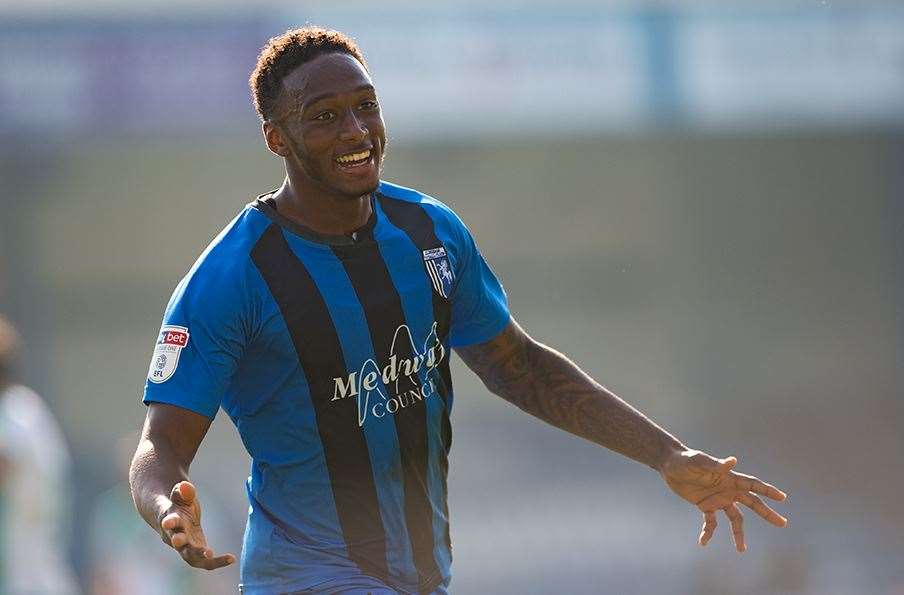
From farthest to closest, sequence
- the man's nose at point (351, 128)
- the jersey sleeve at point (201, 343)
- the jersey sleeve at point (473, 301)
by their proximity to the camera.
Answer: the jersey sleeve at point (473, 301), the man's nose at point (351, 128), the jersey sleeve at point (201, 343)

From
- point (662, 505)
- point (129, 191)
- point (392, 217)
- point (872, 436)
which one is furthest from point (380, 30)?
point (392, 217)

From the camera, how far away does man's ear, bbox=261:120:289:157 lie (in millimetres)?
4219

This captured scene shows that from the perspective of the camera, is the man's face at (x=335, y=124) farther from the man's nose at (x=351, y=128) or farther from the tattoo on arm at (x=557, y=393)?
the tattoo on arm at (x=557, y=393)

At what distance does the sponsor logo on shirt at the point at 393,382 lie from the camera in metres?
4.12

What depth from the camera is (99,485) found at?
19.3m

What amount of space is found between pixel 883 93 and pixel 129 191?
34.8 feet

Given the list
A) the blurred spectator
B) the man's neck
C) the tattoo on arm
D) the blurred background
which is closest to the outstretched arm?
the tattoo on arm

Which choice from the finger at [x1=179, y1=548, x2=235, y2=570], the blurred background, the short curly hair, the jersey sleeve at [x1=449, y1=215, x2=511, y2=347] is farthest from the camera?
the blurred background

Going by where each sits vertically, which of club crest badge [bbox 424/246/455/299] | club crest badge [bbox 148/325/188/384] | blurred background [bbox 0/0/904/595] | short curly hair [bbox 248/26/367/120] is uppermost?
short curly hair [bbox 248/26/367/120]

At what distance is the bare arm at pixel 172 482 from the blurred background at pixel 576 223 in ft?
40.1

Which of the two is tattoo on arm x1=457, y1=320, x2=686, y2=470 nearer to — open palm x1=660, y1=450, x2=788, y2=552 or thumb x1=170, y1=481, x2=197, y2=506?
open palm x1=660, y1=450, x2=788, y2=552

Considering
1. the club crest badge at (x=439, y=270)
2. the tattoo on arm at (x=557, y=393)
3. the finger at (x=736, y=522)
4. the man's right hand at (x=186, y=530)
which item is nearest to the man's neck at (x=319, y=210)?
the club crest badge at (x=439, y=270)

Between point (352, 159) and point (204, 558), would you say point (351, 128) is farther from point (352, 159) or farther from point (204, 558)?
point (204, 558)

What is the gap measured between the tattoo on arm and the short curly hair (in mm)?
918
